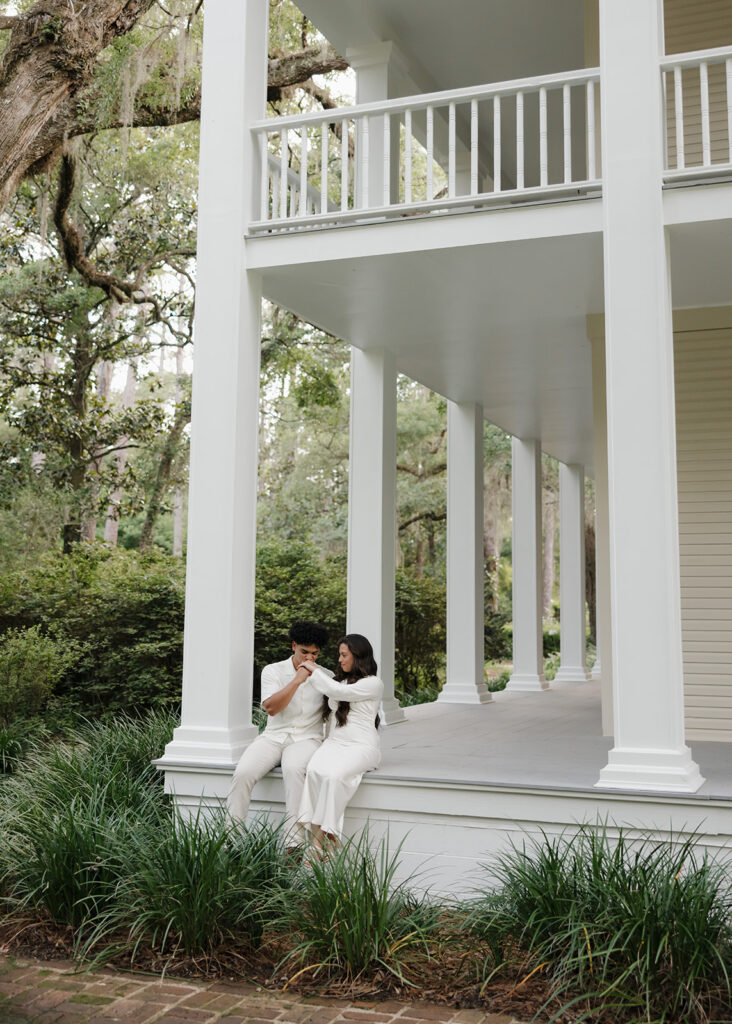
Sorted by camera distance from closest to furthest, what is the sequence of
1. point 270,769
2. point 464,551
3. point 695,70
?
point 270,769, point 695,70, point 464,551

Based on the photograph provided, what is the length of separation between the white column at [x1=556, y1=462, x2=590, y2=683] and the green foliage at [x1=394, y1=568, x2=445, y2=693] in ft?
6.24

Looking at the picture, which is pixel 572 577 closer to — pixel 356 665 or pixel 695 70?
pixel 695 70

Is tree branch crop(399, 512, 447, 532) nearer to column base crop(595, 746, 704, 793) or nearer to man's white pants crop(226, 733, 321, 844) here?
man's white pants crop(226, 733, 321, 844)

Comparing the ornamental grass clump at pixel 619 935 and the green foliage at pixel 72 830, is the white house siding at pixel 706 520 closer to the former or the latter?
the ornamental grass clump at pixel 619 935

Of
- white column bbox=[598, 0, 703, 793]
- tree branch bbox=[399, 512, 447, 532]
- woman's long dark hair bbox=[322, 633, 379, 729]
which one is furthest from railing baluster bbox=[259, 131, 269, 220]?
tree branch bbox=[399, 512, 447, 532]

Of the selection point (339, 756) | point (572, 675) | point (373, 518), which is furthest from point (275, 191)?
point (572, 675)

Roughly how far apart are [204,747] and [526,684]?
7783 mm

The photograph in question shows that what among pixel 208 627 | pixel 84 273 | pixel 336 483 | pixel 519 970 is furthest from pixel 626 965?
pixel 336 483

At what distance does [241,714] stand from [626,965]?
314 centimetres

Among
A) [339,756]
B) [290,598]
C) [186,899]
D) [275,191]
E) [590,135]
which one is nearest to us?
[186,899]

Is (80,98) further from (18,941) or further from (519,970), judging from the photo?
(519,970)

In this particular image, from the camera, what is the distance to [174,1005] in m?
4.25

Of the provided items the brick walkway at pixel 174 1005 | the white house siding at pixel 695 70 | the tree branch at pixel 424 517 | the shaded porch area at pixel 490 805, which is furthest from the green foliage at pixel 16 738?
the tree branch at pixel 424 517

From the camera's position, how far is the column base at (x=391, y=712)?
353 inches
